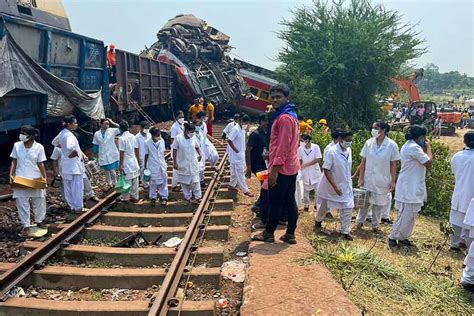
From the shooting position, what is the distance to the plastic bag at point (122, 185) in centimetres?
667

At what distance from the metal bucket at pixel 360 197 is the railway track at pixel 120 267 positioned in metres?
1.78

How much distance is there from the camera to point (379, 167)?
620cm

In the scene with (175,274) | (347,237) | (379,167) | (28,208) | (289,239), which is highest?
(379,167)

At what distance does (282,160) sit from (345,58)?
1359 cm

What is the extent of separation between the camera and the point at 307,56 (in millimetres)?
17641

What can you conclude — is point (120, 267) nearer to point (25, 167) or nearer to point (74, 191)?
point (25, 167)

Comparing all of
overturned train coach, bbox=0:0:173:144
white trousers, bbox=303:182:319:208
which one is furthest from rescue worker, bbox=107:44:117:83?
white trousers, bbox=303:182:319:208

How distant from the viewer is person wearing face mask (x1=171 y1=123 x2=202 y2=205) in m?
6.93

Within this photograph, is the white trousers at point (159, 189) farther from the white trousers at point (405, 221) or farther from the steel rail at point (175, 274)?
the white trousers at point (405, 221)

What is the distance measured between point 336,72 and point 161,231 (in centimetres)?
1329

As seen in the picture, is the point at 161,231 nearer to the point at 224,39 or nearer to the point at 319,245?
the point at 319,245

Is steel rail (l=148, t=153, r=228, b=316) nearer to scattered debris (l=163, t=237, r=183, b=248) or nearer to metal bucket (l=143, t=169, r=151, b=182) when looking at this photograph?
scattered debris (l=163, t=237, r=183, b=248)

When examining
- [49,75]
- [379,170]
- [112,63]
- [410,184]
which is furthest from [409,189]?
[112,63]

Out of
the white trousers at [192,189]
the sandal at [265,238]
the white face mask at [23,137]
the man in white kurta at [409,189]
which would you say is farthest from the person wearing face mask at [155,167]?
the man in white kurta at [409,189]
